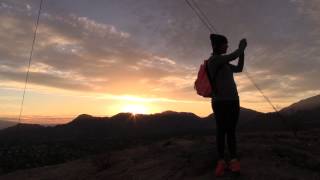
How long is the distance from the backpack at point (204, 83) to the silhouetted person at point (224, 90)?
0.09 meters

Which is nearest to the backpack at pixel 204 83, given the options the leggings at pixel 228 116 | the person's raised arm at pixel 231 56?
the leggings at pixel 228 116

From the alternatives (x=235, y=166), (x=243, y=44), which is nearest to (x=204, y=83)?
(x=243, y=44)

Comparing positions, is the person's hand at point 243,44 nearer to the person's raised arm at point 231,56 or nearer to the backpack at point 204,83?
the person's raised arm at point 231,56

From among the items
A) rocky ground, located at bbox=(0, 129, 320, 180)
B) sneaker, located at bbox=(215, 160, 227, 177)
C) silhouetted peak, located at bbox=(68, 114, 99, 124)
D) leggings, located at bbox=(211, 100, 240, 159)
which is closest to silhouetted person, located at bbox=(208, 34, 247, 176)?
leggings, located at bbox=(211, 100, 240, 159)

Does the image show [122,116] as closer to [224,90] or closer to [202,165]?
[202,165]

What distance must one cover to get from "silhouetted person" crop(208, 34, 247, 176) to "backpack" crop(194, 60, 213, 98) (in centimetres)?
9

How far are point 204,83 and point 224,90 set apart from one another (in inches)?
17.8

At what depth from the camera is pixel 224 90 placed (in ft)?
25.4

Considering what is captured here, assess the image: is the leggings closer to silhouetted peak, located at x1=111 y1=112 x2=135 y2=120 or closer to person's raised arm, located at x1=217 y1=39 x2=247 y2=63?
person's raised arm, located at x1=217 y1=39 x2=247 y2=63

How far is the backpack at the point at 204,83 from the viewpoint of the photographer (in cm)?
794

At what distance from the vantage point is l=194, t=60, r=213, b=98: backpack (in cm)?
794

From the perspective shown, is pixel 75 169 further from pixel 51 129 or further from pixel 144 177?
pixel 51 129

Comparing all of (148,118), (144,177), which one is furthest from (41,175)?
(148,118)

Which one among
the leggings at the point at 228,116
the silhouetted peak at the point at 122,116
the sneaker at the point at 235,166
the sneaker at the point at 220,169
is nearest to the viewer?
the leggings at the point at 228,116
